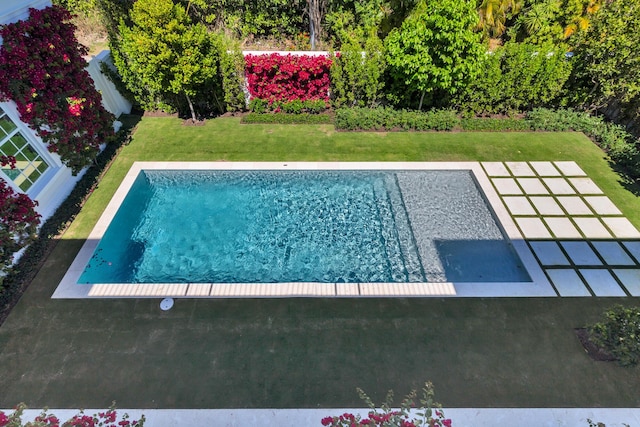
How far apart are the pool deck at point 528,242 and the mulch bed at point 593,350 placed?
1.19m

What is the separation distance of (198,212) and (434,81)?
434 inches

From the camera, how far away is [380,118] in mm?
15711

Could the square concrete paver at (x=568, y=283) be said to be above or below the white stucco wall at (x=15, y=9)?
below

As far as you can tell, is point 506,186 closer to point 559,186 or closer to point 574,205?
point 559,186

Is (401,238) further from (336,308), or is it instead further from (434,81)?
(434,81)

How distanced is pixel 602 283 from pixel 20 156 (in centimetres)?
1839

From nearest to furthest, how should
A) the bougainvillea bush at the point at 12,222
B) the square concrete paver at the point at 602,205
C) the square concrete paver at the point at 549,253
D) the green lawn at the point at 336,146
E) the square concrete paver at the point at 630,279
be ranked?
1. the bougainvillea bush at the point at 12,222
2. the square concrete paver at the point at 630,279
3. the square concrete paver at the point at 549,253
4. the square concrete paver at the point at 602,205
5. the green lawn at the point at 336,146

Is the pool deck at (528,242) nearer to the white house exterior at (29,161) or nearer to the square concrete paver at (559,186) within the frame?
the square concrete paver at (559,186)

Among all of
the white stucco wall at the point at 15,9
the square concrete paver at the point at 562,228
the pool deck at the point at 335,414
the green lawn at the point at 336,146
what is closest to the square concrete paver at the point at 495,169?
the green lawn at the point at 336,146

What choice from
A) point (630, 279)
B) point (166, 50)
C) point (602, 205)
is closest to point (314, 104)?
point (166, 50)

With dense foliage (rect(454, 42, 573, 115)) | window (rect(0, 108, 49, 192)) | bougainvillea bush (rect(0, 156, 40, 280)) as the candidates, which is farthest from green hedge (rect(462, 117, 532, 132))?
window (rect(0, 108, 49, 192))

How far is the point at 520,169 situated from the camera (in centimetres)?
1342

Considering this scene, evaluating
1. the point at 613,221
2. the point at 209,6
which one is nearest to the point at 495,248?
the point at 613,221

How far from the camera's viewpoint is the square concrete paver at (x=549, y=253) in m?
10.2
